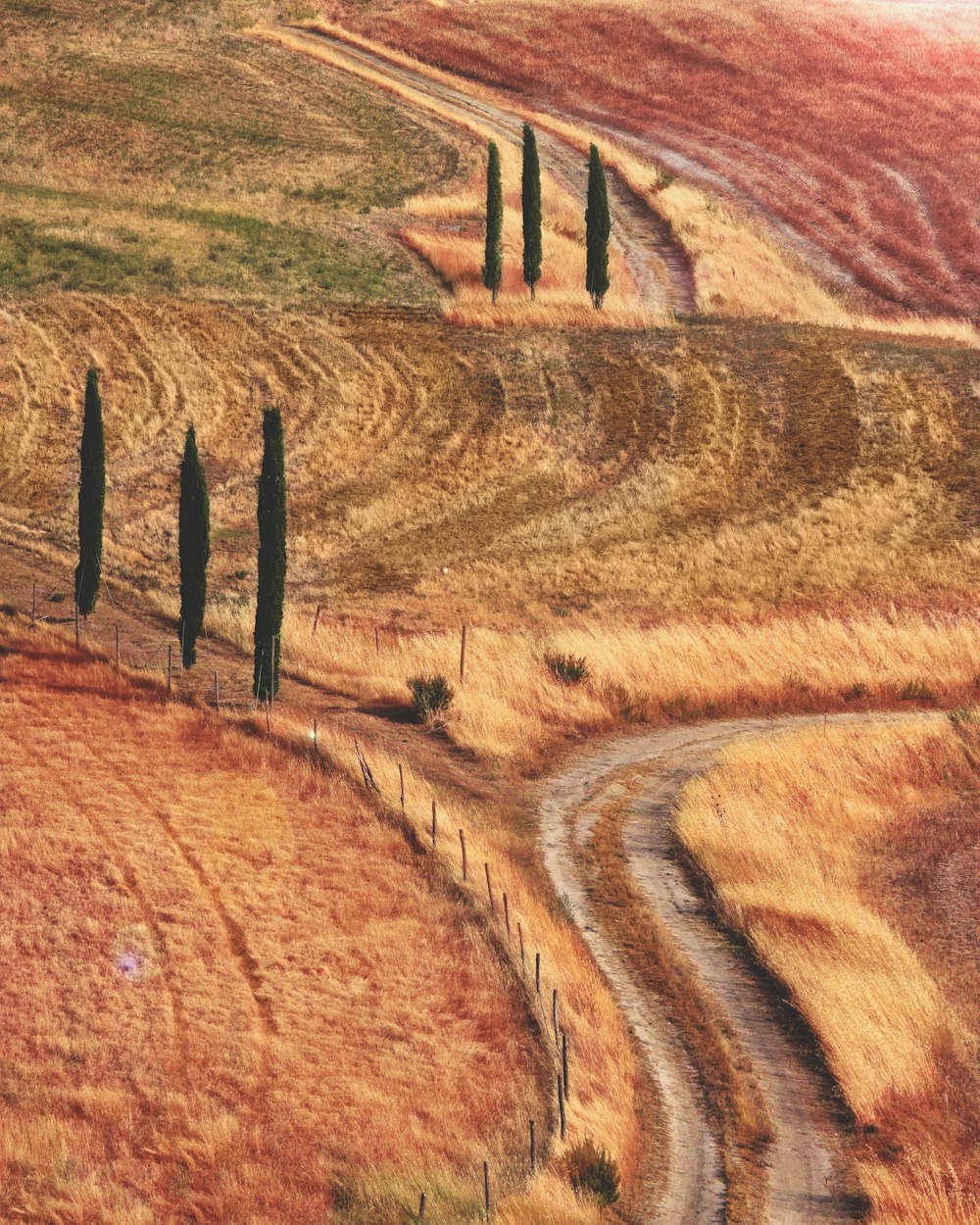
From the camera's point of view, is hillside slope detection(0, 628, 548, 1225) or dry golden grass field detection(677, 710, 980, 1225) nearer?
hillside slope detection(0, 628, 548, 1225)

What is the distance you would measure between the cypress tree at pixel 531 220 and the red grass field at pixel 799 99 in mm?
17641

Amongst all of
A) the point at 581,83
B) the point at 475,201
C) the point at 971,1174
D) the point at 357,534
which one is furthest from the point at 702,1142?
the point at 581,83

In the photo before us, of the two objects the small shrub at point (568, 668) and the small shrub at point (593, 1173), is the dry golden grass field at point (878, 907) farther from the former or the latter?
the small shrub at point (568, 668)

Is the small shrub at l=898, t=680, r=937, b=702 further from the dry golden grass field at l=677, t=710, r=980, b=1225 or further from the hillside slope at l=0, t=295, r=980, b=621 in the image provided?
the hillside slope at l=0, t=295, r=980, b=621

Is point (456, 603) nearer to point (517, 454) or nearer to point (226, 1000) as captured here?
point (517, 454)

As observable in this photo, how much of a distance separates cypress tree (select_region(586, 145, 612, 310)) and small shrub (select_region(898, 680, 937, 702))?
96.0ft

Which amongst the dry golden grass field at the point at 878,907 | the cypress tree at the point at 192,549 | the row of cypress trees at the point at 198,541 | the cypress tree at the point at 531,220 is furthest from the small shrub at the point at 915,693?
the cypress tree at the point at 531,220

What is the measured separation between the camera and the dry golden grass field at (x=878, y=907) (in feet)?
72.4

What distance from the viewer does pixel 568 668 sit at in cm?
3953

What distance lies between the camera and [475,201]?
78.9 metres

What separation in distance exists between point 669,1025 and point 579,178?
66.0 metres

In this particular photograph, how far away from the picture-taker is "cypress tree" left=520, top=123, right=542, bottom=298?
66688 mm

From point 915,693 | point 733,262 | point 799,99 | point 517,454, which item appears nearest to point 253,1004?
point 915,693

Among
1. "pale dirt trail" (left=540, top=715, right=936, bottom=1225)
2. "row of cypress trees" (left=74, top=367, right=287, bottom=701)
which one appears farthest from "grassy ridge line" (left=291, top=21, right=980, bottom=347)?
"pale dirt trail" (left=540, top=715, right=936, bottom=1225)
